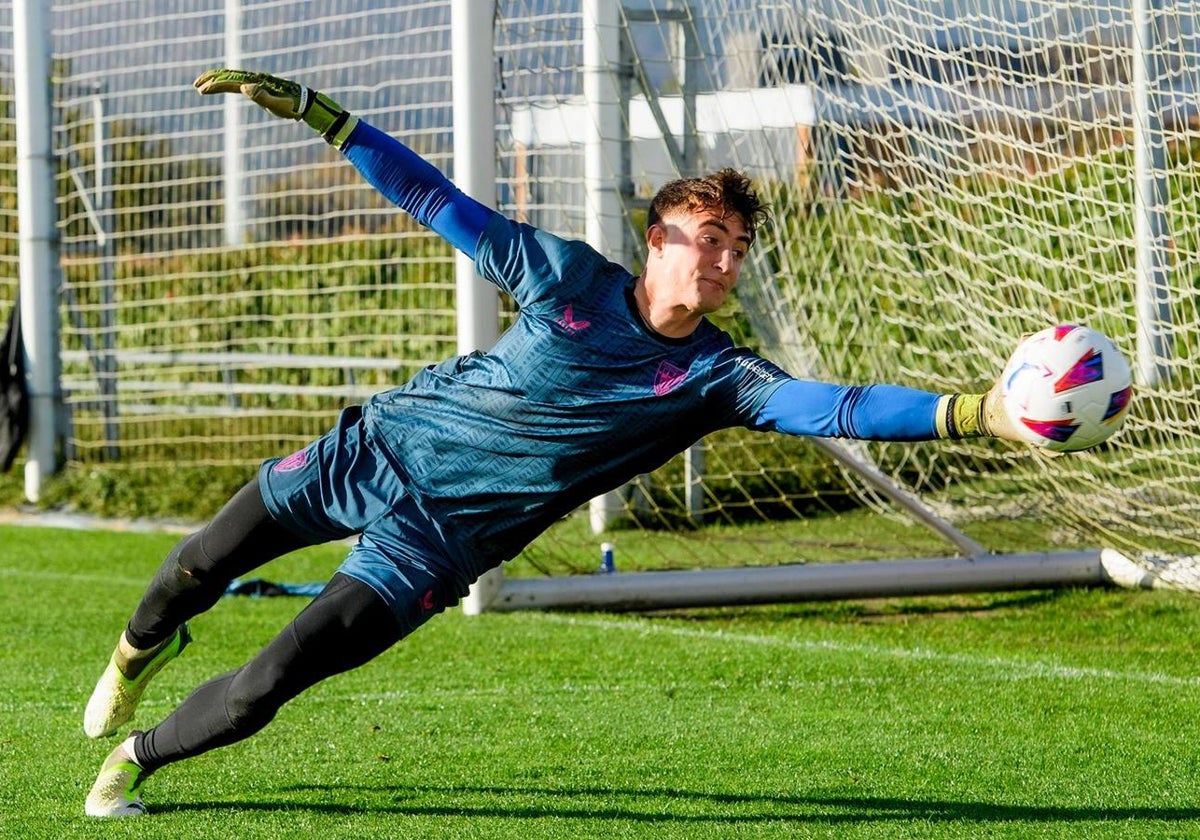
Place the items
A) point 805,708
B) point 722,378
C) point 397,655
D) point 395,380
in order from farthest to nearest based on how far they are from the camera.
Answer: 1. point 395,380
2. point 397,655
3. point 805,708
4. point 722,378

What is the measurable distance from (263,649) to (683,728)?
1703 millimetres

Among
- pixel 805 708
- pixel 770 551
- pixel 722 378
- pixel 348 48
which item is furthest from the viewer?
pixel 348 48

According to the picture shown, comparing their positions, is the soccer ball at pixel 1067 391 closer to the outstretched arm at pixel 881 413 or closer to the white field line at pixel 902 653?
the outstretched arm at pixel 881 413

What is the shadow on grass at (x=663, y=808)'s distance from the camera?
3.96 m

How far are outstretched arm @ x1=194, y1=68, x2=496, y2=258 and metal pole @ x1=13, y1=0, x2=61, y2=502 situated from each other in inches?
296

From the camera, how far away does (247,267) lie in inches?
445

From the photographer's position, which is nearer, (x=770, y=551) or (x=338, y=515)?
(x=338, y=515)

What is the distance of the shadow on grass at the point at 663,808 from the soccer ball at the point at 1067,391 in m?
1.32

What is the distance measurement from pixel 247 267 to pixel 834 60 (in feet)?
18.3

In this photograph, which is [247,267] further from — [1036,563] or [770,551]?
[1036,563]

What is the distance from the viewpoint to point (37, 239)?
35.8ft

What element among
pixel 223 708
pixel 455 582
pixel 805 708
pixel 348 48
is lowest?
pixel 805 708

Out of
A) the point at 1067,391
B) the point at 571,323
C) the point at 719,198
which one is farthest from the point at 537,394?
the point at 1067,391

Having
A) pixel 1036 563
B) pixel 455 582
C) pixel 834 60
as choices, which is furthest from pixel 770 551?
pixel 455 582
